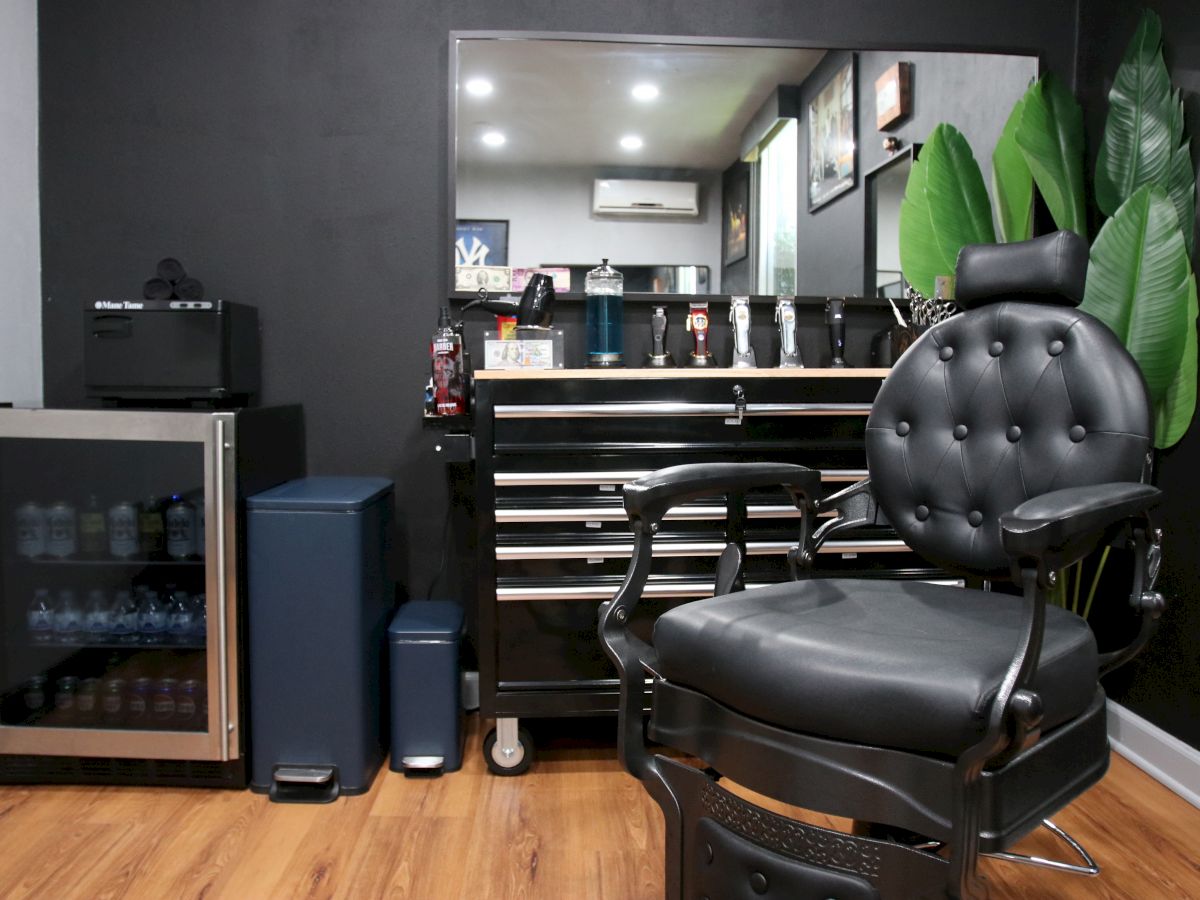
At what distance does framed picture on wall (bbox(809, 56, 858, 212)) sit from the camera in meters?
2.85

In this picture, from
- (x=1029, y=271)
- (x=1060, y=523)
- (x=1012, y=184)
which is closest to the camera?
(x=1060, y=523)

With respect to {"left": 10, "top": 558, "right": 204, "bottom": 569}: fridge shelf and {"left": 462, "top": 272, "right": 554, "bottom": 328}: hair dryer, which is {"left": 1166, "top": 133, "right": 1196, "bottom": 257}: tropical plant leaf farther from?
{"left": 10, "top": 558, "right": 204, "bottom": 569}: fridge shelf

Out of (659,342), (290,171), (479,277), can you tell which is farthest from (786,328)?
(290,171)

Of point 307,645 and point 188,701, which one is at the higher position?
point 307,645

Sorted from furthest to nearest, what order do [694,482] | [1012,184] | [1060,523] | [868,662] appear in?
[1012,184] < [694,482] < [868,662] < [1060,523]

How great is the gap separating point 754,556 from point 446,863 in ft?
3.44

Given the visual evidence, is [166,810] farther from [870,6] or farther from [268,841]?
[870,6]

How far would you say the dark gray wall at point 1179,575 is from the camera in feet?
7.64

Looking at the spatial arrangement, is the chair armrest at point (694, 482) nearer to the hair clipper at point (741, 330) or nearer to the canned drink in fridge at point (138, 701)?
the hair clipper at point (741, 330)

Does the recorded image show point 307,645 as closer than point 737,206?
Yes

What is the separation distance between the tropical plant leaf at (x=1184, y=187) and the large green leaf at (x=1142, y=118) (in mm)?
18

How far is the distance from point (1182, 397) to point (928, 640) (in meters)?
1.49

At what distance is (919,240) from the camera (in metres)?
2.72

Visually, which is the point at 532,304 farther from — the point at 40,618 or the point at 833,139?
the point at 40,618
